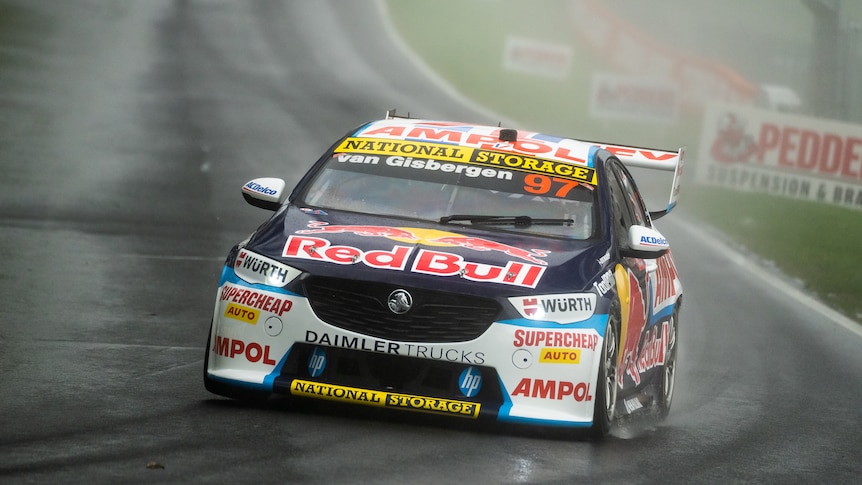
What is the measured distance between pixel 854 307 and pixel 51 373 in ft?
31.1

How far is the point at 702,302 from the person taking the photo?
592 inches

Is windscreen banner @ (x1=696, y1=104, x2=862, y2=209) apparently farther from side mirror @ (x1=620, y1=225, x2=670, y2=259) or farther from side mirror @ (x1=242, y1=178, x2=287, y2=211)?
side mirror @ (x1=242, y1=178, x2=287, y2=211)

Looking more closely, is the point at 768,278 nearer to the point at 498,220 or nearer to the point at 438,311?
the point at 498,220

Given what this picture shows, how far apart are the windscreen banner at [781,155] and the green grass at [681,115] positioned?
0.88 feet

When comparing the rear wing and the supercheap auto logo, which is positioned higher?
the rear wing

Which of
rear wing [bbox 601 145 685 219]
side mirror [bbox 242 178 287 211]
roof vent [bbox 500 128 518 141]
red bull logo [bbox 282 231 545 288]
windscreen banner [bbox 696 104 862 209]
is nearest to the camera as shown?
red bull logo [bbox 282 231 545 288]

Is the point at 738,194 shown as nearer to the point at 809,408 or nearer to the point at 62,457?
the point at 809,408

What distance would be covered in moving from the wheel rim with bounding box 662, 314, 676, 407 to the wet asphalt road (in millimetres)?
146

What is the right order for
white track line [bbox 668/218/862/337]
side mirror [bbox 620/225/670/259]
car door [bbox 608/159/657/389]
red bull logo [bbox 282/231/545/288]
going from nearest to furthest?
red bull logo [bbox 282/231/545/288]
car door [bbox 608/159/657/389]
side mirror [bbox 620/225/670/259]
white track line [bbox 668/218/862/337]

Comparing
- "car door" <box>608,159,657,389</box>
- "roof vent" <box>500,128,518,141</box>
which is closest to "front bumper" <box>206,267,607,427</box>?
"car door" <box>608,159,657,389</box>

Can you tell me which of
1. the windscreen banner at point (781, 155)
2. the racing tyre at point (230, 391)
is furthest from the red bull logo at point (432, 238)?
the windscreen banner at point (781, 155)

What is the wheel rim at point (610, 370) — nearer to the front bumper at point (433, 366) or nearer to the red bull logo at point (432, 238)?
the front bumper at point (433, 366)

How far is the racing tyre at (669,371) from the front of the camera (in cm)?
956

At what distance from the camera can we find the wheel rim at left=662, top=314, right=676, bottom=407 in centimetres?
964
